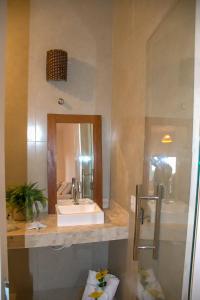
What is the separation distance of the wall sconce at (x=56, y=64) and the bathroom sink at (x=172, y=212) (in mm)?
1412

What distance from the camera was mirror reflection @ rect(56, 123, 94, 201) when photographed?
236cm

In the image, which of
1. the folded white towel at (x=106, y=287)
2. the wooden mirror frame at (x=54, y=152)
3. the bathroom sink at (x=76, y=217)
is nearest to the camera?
the bathroom sink at (x=76, y=217)

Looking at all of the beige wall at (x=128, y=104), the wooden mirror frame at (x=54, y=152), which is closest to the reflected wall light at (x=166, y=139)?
the beige wall at (x=128, y=104)

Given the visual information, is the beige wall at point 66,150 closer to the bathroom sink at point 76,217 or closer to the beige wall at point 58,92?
the beige wall at point 58,92

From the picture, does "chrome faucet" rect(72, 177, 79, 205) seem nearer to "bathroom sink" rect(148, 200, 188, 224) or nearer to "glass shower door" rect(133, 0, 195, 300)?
"glass shower door" rect(133, 0, 195, 300)

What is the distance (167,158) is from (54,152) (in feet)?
3.99

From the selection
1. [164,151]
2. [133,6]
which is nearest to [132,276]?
[164,151]

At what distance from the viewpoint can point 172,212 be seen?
1.38 metres

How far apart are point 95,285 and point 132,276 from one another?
42 cm

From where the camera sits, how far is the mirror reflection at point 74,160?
93.0 inches

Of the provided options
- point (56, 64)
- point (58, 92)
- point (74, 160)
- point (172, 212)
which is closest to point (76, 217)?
point (74, 160)

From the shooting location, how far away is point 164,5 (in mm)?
1481

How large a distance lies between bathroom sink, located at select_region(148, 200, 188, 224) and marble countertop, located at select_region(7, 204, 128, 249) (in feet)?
1.55

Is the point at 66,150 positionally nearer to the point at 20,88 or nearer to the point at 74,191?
the point at 74,191
